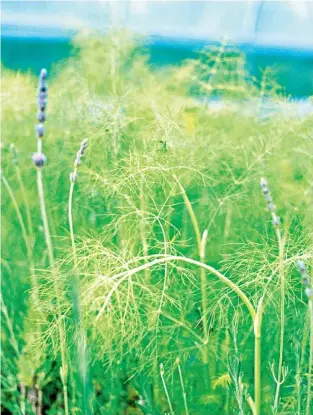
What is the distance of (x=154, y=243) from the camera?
0.91 meters

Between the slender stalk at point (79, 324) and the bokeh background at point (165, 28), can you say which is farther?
the bokeh background at point (165, 28)

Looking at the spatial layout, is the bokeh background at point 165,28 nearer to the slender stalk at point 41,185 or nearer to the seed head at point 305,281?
the slender stalk at point 41,185

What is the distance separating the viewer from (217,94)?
1068 mm

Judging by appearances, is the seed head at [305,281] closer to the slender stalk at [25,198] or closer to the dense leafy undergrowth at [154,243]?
the dense leafy undergrowth at [154,243]

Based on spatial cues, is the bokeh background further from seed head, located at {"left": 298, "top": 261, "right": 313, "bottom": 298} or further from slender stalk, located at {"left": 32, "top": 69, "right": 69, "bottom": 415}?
seed head, located at {"left": 298, "top": 261, "right": 313, "bottom": 298}

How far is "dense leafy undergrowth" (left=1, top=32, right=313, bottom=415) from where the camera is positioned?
79cm

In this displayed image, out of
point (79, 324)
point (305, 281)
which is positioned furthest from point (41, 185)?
point (305, 281)

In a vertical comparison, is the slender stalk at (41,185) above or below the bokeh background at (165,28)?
below

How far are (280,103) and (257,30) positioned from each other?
0.16 meters

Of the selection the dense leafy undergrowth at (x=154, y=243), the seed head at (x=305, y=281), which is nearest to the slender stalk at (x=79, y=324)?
the dense leafy undergrowth at (x=154, y=243)

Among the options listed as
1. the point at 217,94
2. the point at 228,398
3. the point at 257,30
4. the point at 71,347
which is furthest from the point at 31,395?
the point at 257,30

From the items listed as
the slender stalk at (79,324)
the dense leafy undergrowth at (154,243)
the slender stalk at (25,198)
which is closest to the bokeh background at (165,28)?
the dense leafy undergrowth at (154,243)

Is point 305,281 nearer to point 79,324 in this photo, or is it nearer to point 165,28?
point 79,324

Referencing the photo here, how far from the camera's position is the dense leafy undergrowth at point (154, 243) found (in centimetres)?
79
